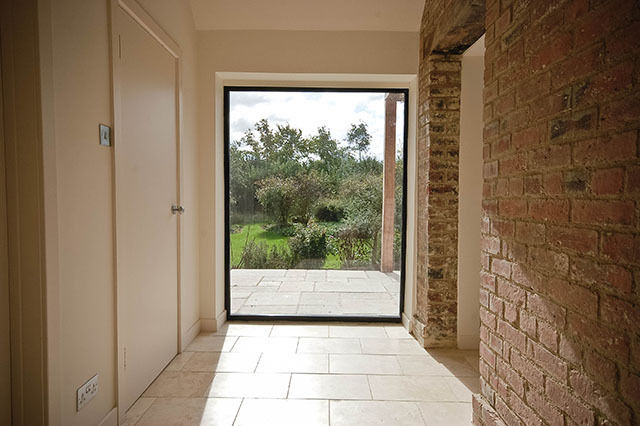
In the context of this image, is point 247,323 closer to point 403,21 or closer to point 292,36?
point 292,36

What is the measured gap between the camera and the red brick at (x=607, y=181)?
0.99 metres

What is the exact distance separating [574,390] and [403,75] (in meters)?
2.75

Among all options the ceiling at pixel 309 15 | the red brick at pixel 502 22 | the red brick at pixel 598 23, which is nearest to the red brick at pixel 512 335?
the red brick at pixel 598 23

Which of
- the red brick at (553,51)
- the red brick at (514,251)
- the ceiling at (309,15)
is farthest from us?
the ceiling at (309,15)

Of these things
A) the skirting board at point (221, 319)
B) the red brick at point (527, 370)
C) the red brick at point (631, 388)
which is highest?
the red brick at point (631, 388)

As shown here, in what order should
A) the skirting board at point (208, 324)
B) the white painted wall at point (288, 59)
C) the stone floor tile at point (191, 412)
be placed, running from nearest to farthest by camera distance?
the stone floor tile at point (191, 412), the white painted wall at point (288, 59), the skirting board at point (208, 324)

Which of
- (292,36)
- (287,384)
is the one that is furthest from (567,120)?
(292,36)

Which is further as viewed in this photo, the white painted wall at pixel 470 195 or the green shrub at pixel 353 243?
the green shrub at pixel 353 243

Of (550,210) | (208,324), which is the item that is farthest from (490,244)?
(208,324)

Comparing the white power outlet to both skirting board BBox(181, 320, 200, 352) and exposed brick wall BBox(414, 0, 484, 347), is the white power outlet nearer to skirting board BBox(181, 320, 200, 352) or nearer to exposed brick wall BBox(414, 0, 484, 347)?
skirting board BBox(181, 320, 200, 352)

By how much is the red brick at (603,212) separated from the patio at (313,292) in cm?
256

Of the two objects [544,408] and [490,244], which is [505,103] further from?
[544,408]

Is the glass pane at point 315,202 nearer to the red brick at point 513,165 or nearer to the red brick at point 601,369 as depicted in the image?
the red brick at point 513,165

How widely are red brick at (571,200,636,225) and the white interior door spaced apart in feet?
6.73
